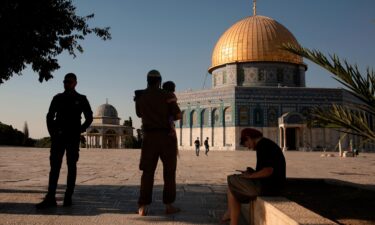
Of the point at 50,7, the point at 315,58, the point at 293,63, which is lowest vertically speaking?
the point at 315,58

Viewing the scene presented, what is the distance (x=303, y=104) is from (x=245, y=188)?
32.0 m

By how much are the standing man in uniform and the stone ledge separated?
0.84m

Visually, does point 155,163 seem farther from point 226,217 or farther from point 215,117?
point 215,117

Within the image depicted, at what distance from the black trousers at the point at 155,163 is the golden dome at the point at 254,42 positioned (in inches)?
1260

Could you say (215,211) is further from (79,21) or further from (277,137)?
(277,137)

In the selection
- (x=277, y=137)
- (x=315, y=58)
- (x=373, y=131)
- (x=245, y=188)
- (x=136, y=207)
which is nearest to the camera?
(x=373, y=131)

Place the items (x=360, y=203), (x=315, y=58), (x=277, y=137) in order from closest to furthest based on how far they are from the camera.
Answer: (x=315, y=58), (x=360, y=203), (x=277, y=137)

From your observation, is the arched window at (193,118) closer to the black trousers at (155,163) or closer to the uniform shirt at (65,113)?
the uniform shirt at (65,113)

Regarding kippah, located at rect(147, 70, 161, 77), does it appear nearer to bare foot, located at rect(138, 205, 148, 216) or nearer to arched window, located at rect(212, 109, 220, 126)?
Result: bare foot, located at rect(138, 205, 148, 216)

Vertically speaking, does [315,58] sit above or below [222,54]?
below

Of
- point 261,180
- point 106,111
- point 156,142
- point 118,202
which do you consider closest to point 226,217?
point 261,180

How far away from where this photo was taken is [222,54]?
1455 inches

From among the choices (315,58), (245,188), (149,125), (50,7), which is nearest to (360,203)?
(245,188)

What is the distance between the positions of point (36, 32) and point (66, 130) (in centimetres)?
142
